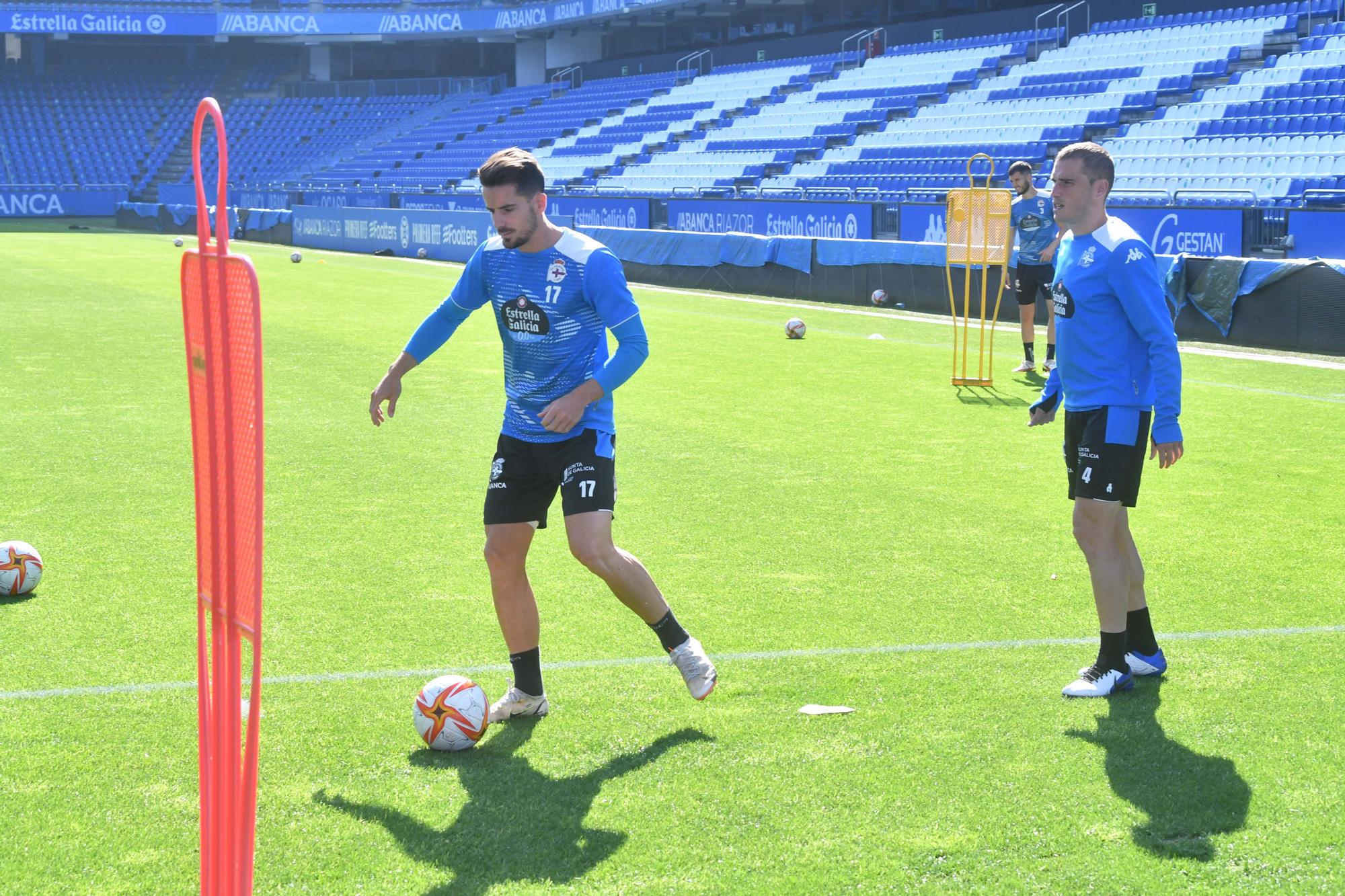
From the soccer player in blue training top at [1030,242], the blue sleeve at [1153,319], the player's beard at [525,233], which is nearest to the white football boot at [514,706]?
the player's beard at [525,233]

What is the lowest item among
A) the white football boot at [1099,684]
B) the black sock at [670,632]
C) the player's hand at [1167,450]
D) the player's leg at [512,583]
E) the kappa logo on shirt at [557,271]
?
the white football boot at [1099,684]

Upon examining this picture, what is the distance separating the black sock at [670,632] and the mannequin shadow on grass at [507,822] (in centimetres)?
38

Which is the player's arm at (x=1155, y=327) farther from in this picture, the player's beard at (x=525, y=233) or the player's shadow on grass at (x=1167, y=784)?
the player's beard at (x=525, y=233)

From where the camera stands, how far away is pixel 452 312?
217 inches

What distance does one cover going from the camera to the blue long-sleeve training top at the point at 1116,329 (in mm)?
5340

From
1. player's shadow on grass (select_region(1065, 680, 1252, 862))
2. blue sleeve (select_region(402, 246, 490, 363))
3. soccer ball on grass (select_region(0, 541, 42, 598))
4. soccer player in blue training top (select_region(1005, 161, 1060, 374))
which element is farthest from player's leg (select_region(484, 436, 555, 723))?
soccer player in blue training top (select_region(1005, 161, 1060, 374))

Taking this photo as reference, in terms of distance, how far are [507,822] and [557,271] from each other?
195 centimetres

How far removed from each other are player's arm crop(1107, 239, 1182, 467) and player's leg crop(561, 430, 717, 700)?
74.7 inches

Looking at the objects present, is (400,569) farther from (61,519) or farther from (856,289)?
(856,289)

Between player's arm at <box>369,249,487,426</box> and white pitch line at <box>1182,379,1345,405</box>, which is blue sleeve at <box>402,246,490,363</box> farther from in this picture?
white pitch line at <box>1182,379,1345,405</box>

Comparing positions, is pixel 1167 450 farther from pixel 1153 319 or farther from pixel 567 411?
pixel 567 411

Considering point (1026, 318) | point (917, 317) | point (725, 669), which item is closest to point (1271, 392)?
point (1026, 318)

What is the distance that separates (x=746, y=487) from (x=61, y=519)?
429 cm

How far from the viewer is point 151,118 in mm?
63938
